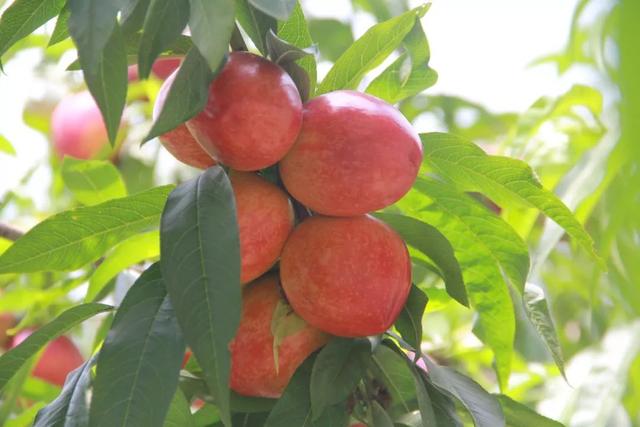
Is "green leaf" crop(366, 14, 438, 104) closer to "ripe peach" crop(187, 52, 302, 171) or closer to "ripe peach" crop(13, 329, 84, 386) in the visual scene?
"ripe peach" crop(187, 52, 302, 171)

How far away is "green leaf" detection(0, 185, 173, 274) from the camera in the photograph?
0.56 meters

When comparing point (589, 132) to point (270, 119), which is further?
point (589, 132)

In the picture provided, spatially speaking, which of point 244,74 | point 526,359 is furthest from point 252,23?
point 526,359

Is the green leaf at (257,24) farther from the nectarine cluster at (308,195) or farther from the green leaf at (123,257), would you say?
the green leaf at (123,257)

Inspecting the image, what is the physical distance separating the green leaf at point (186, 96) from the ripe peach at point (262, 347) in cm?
14

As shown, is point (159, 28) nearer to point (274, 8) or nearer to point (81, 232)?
point (274, 8)

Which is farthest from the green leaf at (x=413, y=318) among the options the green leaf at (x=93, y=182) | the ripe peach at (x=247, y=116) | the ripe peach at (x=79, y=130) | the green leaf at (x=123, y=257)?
the ripe peach at (x=79, y=130)

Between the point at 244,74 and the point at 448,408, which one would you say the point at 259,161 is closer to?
the point at 244,74

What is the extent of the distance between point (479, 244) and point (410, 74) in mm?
132

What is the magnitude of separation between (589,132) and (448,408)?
79 centimetres

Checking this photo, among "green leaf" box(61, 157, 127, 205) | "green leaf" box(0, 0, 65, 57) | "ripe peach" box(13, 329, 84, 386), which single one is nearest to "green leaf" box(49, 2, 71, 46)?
"green leaf" box(0, 0, 65, 57)

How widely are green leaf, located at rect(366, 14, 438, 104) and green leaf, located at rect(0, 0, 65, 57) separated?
0.77 feet

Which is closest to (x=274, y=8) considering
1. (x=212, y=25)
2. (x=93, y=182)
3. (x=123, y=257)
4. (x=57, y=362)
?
(x=212, y=25)

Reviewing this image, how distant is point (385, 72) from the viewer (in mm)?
639
